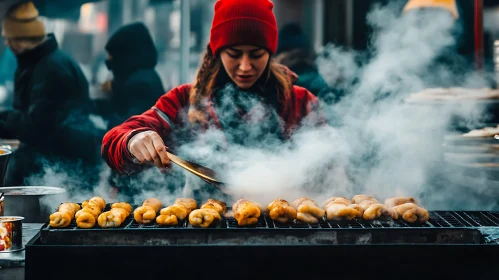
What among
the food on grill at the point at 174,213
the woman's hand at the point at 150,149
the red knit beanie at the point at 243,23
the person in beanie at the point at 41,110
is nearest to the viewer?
the food on grill at the point at 174,213

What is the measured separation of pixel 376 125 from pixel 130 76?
7.56 ft

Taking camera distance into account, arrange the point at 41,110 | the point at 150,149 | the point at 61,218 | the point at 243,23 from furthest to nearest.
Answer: the point at 41,110 < the point at 243,23 < the point at 150,149 < the point at 61,218

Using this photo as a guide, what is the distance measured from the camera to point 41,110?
5.17 metres

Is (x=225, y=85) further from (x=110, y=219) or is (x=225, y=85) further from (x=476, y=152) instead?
(x=476, y=152)

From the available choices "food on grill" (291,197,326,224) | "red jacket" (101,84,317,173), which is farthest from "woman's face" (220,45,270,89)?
"food on grill" (291,197,326,224)

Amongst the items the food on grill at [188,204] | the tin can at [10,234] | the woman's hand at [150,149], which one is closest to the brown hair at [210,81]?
the woman's hand at [150,149]

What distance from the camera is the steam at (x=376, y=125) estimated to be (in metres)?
4.97

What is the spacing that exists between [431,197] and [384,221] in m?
2.17

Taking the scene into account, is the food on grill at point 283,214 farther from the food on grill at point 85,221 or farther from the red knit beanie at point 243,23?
the red knit beanie at point 243,23

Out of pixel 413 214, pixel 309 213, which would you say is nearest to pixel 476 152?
pixel 413 214

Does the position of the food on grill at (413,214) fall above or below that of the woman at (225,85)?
below

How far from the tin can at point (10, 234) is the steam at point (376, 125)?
1.81 metres
